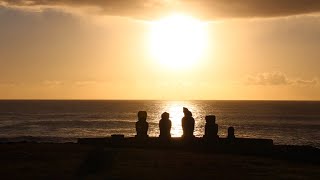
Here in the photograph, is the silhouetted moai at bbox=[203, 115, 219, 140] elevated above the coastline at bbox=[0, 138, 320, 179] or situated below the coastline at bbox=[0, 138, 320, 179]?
above

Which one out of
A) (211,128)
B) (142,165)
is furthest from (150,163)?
(211,128)

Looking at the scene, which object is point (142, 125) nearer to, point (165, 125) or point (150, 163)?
point (165, 125)

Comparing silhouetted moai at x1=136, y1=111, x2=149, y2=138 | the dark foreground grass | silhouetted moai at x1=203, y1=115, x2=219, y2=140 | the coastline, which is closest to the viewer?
the dark foreground grass

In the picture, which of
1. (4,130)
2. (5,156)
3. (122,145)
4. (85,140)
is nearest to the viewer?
(5,156)

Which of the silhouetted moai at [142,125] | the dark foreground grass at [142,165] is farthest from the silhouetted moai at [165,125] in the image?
the dark foreground grass at [142,165]

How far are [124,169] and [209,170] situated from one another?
4086mm

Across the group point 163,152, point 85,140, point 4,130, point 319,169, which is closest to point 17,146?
point 85,140

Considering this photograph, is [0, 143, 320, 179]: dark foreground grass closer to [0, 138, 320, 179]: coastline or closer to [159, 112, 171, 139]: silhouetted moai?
[0, 138, 320, 179]: coastline

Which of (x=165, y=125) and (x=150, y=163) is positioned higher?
(x=165, y=125)

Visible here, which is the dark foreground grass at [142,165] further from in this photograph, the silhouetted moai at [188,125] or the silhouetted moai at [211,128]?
the silhouetted moai at [211,128]

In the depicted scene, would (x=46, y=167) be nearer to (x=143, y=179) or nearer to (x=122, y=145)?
(x=143, y=179)

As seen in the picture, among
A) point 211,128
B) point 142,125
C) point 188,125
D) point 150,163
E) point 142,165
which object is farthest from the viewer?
point 142,125

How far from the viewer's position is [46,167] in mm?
26281

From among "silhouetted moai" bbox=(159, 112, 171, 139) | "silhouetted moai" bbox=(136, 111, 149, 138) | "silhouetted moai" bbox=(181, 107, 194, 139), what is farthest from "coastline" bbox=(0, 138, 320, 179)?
"silhouetted moai" bbox=(136, 111, 149, 138)
